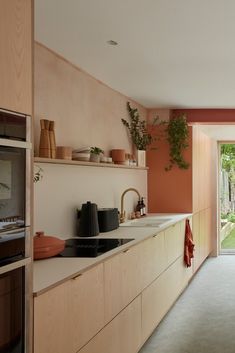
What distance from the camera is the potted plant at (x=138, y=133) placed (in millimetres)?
5375

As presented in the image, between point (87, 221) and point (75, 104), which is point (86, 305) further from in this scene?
point (75, 104)

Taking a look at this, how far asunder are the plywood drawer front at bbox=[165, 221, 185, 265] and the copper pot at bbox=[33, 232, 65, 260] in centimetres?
192

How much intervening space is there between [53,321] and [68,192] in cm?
174

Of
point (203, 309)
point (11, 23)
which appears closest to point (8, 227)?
point (11, 23)

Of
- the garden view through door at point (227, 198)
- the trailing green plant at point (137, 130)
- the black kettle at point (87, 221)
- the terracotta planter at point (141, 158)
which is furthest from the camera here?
the garden view through door at point (227, 198)

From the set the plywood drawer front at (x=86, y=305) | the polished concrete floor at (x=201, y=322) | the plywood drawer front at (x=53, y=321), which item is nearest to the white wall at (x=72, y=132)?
the plywood drawer front at (x=86, y=305)

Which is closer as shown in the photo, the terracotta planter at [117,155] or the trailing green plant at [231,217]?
the terracotta planter at [117,155]

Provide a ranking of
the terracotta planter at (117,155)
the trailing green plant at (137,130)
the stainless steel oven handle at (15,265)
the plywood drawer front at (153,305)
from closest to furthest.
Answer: the stainless steel oven handle at (15,265)
the plywood drawer front at (153,305)
the terracotta planter at (117,155)
the trailing green plant at (137,130)

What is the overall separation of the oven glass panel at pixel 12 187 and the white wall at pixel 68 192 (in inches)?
53.4

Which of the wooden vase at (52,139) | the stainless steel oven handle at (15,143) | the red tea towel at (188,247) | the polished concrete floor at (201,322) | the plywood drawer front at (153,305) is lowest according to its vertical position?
the polished concrete floor at (201,322)

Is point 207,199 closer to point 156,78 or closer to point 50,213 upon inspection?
point 156,78

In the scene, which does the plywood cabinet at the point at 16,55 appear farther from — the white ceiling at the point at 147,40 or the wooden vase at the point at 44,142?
the wooden vase at the point at 44,142

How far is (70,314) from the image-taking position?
2254mm

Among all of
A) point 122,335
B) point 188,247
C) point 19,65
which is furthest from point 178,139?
point 19,65
